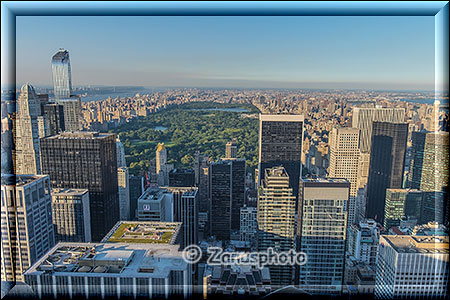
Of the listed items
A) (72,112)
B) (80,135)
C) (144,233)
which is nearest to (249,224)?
(144,233)

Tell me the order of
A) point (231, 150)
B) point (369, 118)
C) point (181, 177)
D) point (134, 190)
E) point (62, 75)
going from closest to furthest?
point (62, 75) → point (369, 118) → point (134, 190) → point (231, 150) → point (181, 177)

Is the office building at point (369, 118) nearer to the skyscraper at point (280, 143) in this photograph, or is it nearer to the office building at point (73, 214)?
the skyscraper at point (280, 143)

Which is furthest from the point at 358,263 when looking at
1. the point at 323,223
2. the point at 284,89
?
the point at 284,89

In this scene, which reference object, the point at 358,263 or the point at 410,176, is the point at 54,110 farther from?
the point at 410,176

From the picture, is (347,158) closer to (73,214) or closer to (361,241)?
(361,241)

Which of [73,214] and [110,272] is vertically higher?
[110,272]

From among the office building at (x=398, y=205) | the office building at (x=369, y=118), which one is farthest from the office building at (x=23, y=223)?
the office building at (x=398, y=205)
